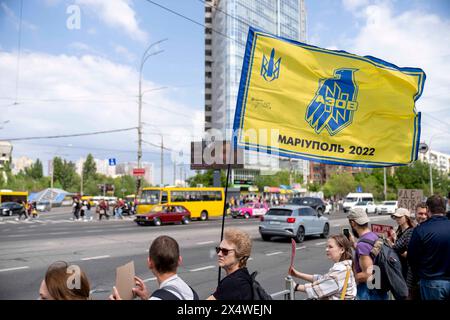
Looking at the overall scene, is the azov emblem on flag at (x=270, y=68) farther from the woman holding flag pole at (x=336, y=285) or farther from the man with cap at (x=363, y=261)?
the woman holding flag pole at (x=336, y=285)

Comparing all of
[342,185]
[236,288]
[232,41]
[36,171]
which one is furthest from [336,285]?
[36,171]

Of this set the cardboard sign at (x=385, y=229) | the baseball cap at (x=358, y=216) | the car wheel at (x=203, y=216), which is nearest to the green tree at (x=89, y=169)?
the car wheel at (x=203, y=216)

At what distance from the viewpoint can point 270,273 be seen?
34.2 ft

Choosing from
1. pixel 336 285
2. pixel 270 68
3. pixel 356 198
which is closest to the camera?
pixel 336 285

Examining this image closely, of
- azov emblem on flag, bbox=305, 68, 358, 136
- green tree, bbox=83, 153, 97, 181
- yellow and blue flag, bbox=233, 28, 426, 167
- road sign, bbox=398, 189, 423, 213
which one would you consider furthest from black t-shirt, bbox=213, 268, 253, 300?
green tree, bbox=83, 153, 97, 181

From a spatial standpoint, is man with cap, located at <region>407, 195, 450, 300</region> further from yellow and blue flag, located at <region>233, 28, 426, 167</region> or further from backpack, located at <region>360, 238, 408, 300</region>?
yellow and blue flag, located at <region>233, 28, 426, 167</region>

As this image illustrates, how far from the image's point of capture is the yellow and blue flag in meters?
4.54

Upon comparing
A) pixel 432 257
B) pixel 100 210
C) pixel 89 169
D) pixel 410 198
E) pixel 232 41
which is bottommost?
pixel 100 210

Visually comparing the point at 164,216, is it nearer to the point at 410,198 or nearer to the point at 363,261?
the point at 410,198

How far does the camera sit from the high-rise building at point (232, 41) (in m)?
88.1

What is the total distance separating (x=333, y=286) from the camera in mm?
3729

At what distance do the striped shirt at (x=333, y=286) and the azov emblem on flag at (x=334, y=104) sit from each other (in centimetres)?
165

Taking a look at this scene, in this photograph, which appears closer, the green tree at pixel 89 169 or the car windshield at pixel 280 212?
the car windshield at pixel 280 212

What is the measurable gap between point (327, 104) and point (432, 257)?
1.93 meters
